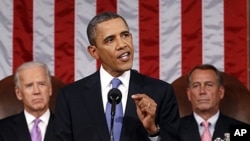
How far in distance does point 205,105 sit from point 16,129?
92 centimetres

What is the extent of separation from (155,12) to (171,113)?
1.68 m

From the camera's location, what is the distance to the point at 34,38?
3875 millimetres

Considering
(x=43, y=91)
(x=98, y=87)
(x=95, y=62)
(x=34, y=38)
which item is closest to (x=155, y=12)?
(x=95, y=62)

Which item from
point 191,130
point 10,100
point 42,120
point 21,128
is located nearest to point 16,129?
point 21,128

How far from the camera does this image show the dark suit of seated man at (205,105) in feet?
10.8

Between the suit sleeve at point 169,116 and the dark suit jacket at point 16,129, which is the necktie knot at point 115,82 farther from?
A: the dark suit jacket at point 16,129

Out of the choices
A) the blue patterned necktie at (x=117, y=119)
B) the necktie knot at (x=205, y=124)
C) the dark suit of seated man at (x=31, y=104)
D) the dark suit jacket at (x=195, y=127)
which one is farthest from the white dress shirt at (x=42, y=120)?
the blue patterned necktie at (x=117, y=119)

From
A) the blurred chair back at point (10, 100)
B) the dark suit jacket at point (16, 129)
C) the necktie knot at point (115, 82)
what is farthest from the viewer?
the blurred chair back at point (10, 100)

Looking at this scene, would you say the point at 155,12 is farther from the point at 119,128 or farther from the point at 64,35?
the point at 119,128

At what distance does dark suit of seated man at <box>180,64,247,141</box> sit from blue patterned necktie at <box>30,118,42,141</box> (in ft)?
2.27

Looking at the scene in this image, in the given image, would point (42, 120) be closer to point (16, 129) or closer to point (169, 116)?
point (16, 129)

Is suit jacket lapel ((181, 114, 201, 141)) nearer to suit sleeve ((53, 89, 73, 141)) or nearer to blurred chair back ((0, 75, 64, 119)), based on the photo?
blurred chair back ((0, 75, 64, 119))

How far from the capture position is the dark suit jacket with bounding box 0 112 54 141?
10.1ft

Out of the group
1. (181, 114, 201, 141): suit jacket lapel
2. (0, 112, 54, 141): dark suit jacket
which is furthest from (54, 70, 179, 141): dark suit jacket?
(181, 114, 201, 141): suit jacket lapel
